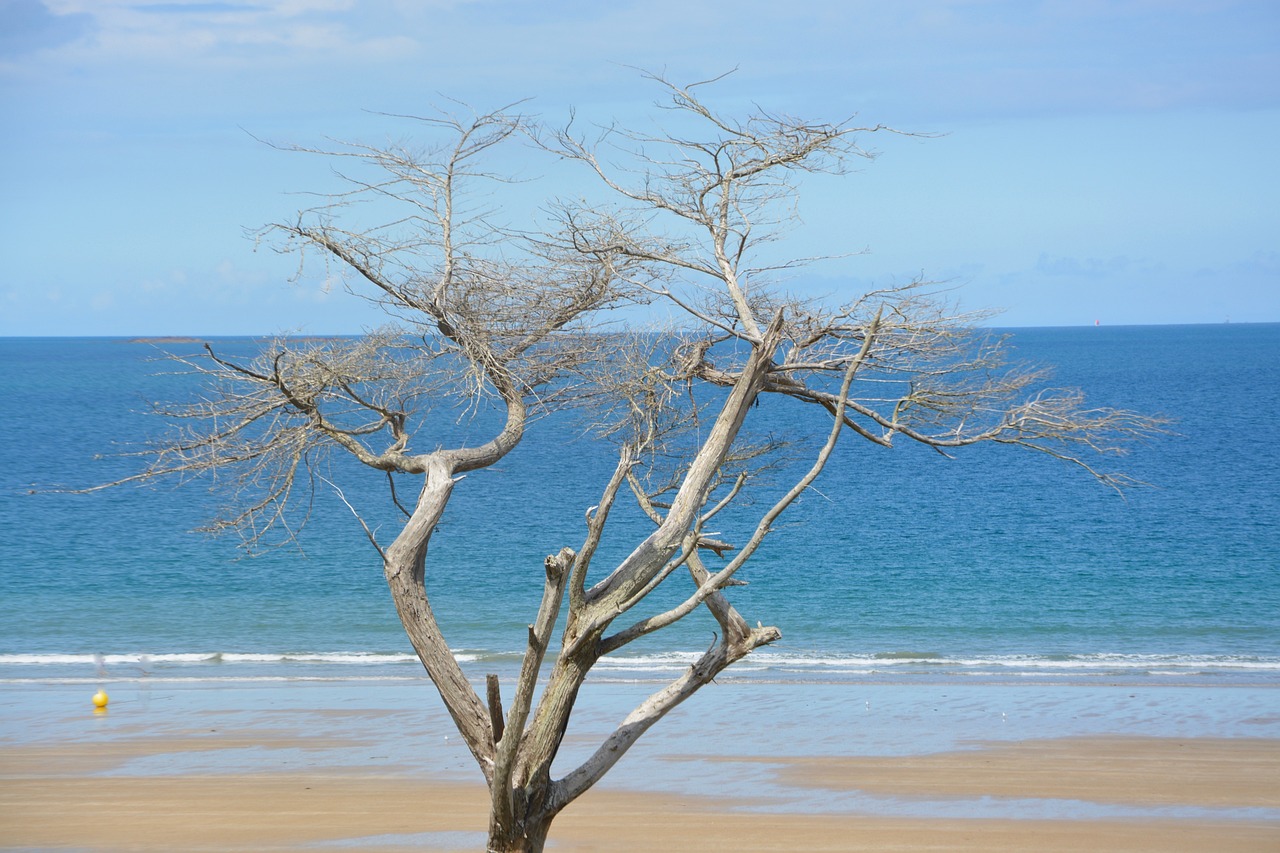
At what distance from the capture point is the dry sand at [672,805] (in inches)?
404

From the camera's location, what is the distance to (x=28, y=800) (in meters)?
11.4

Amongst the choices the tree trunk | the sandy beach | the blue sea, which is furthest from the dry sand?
the tree trunk

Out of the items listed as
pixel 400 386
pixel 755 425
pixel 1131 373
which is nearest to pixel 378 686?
pixel 400 386

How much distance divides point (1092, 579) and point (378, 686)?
16.6m

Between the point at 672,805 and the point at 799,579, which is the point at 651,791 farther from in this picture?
the point at 799,579

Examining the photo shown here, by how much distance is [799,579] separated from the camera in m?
26.5

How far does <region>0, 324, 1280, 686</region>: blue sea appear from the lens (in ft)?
61.1

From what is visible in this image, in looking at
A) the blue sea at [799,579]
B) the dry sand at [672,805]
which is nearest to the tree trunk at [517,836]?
the blue sea at [799,579]

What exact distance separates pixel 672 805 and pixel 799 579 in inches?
612

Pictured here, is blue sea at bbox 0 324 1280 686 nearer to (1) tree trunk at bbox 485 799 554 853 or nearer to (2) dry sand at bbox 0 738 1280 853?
(1) tree trunk at bbox 485 799 554 853

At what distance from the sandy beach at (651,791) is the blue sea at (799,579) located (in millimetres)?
3126

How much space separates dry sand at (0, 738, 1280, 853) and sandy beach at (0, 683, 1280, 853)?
27mm

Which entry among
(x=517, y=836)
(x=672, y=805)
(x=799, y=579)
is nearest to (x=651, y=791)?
(x=672, y=805)

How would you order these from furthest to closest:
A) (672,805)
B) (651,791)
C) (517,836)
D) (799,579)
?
1. (799,579)
2. (651,791)
3. (672,805)
4. (517,836)
